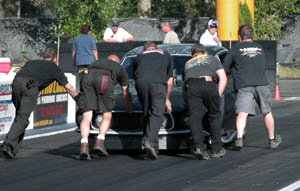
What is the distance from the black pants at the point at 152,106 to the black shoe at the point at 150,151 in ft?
0.18

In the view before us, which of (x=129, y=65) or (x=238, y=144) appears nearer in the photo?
(x=238, y=144)

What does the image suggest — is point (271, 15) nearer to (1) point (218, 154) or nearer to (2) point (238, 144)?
(2) point (238, 144)

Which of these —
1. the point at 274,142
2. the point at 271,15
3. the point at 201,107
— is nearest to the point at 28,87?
the point at 201,107

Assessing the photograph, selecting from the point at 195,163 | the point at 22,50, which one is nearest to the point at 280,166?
the point at 195,163

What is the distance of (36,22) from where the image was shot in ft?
122

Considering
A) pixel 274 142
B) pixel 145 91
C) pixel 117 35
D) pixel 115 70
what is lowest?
pixel 274 142

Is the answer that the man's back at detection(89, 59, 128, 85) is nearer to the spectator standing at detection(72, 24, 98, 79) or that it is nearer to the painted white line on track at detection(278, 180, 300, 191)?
the painted white line on track at detection(278, 180, 300, 191)

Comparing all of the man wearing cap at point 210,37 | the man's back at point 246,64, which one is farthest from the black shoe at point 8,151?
the man wearing cap at point 210,37

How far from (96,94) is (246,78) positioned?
2.29 metres

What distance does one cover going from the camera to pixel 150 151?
39.5 ft

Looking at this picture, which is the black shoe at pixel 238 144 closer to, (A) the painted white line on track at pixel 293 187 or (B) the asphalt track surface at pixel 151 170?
(B) the asphalt track surface at pixel 151 170

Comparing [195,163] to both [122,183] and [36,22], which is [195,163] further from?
[36,22]

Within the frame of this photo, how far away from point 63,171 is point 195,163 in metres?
1.81

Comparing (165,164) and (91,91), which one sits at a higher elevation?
(91,91)
